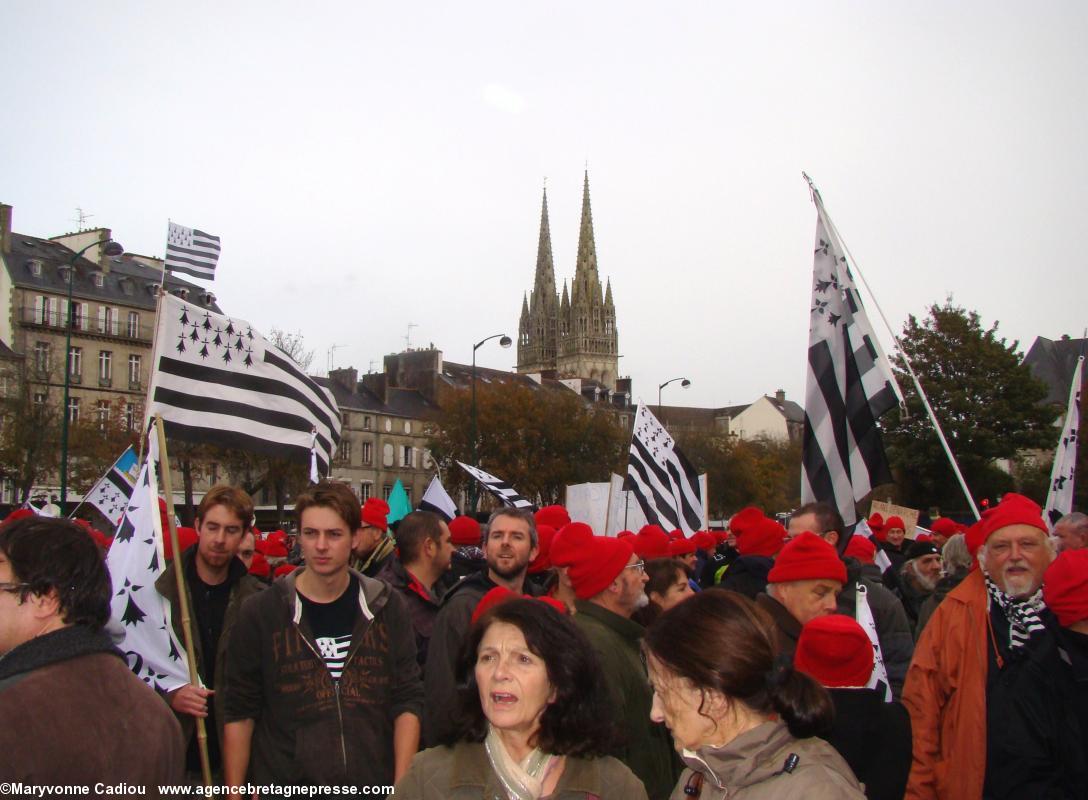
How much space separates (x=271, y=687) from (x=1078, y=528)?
6.16 m

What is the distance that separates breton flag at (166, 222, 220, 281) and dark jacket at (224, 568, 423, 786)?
198 inches

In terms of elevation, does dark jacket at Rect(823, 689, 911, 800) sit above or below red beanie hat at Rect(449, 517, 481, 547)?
below

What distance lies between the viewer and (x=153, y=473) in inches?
210

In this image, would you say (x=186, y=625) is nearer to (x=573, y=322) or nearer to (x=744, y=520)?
(x=744, y=520)

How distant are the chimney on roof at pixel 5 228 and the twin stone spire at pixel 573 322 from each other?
3945 inches

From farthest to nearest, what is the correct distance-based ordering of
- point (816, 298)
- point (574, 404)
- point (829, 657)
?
point (574, 404), point (816, 298), point (829, 657)

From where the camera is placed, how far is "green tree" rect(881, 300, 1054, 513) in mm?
41156

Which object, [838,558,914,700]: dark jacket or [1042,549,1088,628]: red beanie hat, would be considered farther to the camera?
[838,558,914,700]: dark jacket

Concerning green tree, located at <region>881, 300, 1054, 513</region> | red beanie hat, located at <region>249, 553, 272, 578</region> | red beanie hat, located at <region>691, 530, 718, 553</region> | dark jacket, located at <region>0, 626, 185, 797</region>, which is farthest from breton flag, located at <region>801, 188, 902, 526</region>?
green tree, located at <region>881, 300, 1054, 513</region>

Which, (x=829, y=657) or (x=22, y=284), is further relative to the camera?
(x=22, y=284)

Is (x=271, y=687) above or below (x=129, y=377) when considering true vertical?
below

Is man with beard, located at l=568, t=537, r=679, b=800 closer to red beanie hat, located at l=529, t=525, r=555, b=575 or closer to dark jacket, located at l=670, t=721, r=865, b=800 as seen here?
dark jacket, located at l=670, t=721, r=865, b=800

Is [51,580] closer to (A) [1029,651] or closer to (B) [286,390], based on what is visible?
(A) [1029,651]

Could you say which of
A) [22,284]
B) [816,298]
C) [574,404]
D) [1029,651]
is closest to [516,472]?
[574,404]
